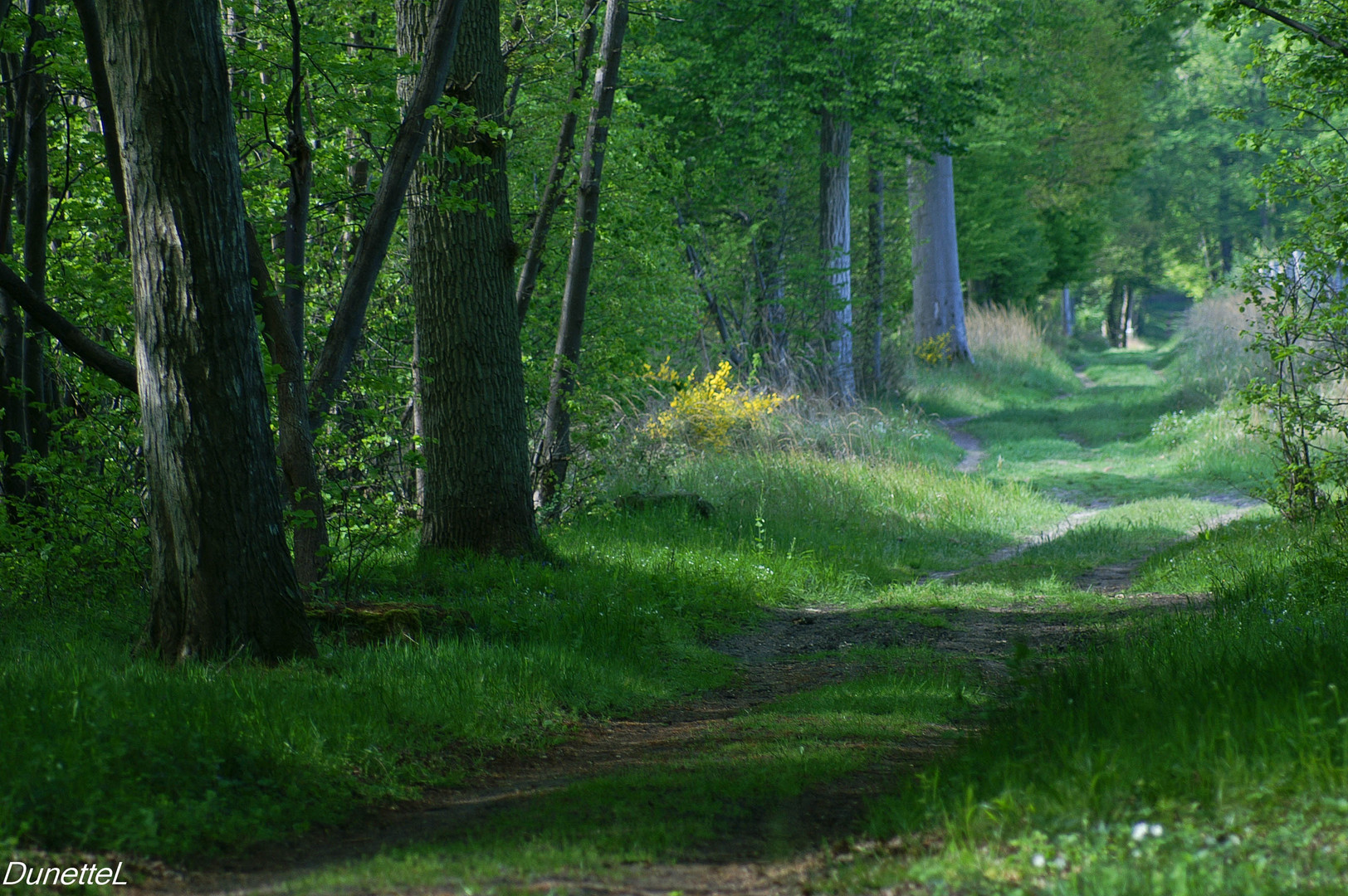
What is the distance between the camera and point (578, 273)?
36.3ft

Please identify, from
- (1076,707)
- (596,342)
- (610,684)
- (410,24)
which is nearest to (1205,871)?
(1076,707)

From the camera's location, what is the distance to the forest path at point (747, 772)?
10.3 ft

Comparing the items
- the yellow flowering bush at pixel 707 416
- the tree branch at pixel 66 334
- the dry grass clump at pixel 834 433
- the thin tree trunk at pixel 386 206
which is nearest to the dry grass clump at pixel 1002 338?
the dry grass clump at pixel 834 433

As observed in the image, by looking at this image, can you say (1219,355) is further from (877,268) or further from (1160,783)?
(1160,783)

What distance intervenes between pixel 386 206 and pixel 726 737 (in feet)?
13.2

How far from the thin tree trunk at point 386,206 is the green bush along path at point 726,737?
1.75 metres

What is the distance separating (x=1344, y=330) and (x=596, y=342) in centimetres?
761

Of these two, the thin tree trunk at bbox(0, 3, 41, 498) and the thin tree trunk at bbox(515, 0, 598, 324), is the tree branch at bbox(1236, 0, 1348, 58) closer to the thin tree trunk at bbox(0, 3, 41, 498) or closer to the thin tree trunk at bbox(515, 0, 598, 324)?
the thin tree trunk at bbox(515, 0, 598, 324)

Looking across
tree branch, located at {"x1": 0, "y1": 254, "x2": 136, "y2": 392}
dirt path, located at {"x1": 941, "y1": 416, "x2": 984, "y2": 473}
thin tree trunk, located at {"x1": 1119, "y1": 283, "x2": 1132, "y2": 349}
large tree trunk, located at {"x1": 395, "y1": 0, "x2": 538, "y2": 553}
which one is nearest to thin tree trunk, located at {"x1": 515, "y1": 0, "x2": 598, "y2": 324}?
large tree trunk, located at {"x1": 395, "y1": 0, "x2": 538, "y2": 553}

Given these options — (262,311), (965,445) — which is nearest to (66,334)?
(262,311)

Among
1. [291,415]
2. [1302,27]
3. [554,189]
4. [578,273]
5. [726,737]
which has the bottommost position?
[726,737]

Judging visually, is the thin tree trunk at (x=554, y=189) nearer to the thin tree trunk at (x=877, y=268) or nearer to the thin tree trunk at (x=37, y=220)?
the thin tree trunk at (x=37, y=220)

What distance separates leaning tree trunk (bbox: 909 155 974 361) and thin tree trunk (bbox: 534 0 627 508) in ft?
64.9

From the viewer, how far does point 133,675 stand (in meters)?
4.62
